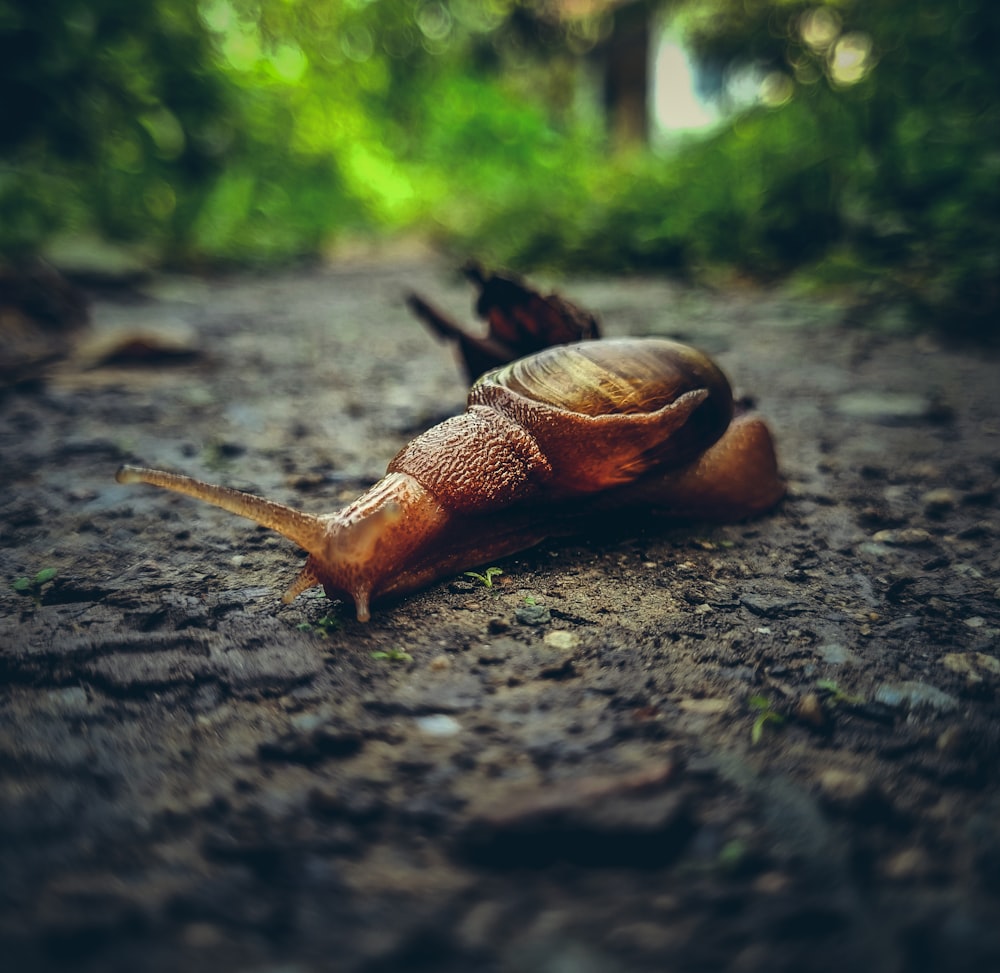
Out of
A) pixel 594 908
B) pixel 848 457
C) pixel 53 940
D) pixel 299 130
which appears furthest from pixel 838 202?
pixel 299 130

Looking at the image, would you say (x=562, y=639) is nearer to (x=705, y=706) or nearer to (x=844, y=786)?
(x=705, y=706)

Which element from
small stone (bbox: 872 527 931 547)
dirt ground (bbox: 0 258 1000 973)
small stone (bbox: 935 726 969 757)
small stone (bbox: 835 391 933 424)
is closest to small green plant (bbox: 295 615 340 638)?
dirt ground (bbox: 0 258 1000 973)

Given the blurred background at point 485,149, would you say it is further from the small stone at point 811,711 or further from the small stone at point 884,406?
the small stone at point 811,711

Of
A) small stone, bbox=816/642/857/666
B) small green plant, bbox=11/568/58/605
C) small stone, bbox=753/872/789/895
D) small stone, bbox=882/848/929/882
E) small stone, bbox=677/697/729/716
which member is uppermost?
small green plant, bbox=11/568/58/605

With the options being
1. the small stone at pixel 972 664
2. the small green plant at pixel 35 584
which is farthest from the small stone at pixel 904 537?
the small green plant at pixel 35 584

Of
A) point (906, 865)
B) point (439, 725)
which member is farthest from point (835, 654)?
point (439, 725)

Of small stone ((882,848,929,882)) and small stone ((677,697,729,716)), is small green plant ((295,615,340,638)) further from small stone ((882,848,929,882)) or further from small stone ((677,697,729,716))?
small stone ((882,848,929,882))

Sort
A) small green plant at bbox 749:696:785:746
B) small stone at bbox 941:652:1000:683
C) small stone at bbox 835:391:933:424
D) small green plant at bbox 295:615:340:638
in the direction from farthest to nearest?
small stone at bbox 835:391:933:424 < small green plant at bbox 295:615:340:638 < small stone at bbox 941:652:1000:683 < small green plant at bbox 749:696:785:746

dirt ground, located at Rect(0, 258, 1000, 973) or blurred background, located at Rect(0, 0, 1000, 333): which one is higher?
blurred background, located at Rect(0, 0, 1000, 333)
